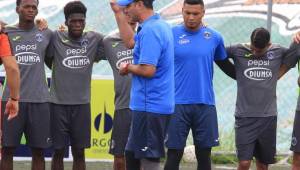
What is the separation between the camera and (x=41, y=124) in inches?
351

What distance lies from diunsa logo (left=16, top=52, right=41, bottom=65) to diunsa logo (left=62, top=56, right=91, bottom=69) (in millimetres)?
336

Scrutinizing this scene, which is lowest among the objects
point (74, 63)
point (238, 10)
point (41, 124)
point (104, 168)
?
point (104, 168)

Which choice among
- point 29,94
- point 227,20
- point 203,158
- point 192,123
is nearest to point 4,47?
point 29,94

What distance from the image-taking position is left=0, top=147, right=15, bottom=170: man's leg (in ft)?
28.7

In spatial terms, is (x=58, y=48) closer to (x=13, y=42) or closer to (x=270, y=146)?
(x=13, y=42)

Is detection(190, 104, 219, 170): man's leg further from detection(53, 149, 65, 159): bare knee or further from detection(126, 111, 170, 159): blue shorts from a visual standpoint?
detection(53, 149, 65, 159): bare knee

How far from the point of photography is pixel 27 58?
29.0ft

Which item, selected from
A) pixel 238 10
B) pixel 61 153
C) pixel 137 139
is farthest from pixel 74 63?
pixel 238 10

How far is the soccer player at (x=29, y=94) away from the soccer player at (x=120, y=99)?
752 mm

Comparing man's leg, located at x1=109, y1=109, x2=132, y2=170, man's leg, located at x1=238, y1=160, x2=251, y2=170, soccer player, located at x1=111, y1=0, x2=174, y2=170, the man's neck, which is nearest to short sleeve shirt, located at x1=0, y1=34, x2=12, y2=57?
soccer player, located at x1=111, y1=0, x2=174, y2=170

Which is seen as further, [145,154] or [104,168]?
[104,168]

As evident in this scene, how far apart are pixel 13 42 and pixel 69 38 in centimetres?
64

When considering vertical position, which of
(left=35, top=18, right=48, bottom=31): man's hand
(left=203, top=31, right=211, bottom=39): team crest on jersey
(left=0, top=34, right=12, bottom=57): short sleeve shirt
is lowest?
(left=0, top=34, right=12, bottom=57): short sleeve shirt

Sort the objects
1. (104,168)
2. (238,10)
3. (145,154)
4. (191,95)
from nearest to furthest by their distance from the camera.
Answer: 1. (145,154)
2. (191,95)
3. (104,168)
4. (238,10)
